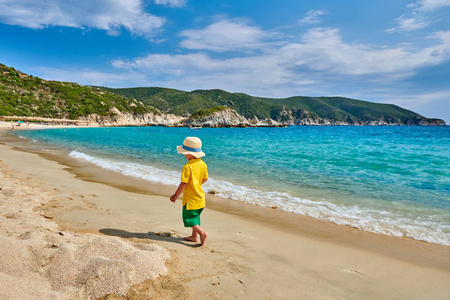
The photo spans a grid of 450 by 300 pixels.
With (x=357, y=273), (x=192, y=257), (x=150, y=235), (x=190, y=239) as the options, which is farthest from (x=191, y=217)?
(x=357, y=273)

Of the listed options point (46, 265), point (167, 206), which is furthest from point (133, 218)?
point (46, 265)

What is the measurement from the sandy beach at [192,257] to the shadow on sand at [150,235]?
0.06 ft

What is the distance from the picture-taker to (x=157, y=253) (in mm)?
3543

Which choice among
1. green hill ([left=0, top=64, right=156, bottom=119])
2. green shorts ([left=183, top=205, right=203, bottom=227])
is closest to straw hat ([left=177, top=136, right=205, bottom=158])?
green shorts ([left=183, top=205, right=203, bottom=227])

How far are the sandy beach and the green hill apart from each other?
101 m

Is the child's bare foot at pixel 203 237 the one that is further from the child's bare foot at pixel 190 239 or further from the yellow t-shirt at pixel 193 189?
the yellow t-shirt at pixel 193 189

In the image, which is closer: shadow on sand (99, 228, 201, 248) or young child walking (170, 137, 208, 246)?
young child walking (170, 137, 208, 246)

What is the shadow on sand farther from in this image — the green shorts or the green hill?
the green hill

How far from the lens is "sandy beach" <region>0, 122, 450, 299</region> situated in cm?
283

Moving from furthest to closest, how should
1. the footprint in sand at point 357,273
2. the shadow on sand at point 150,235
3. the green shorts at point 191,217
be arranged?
the shadow on sand at point 150,235 < the green shorts at point 191,217 < the footprint in sand at point 357,273

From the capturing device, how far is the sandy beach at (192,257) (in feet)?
9.27

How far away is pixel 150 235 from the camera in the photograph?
4.72m

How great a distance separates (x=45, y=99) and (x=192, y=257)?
12599 cm

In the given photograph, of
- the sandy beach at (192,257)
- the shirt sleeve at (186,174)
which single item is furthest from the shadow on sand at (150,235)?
the shirt sleeve at (186,174)
